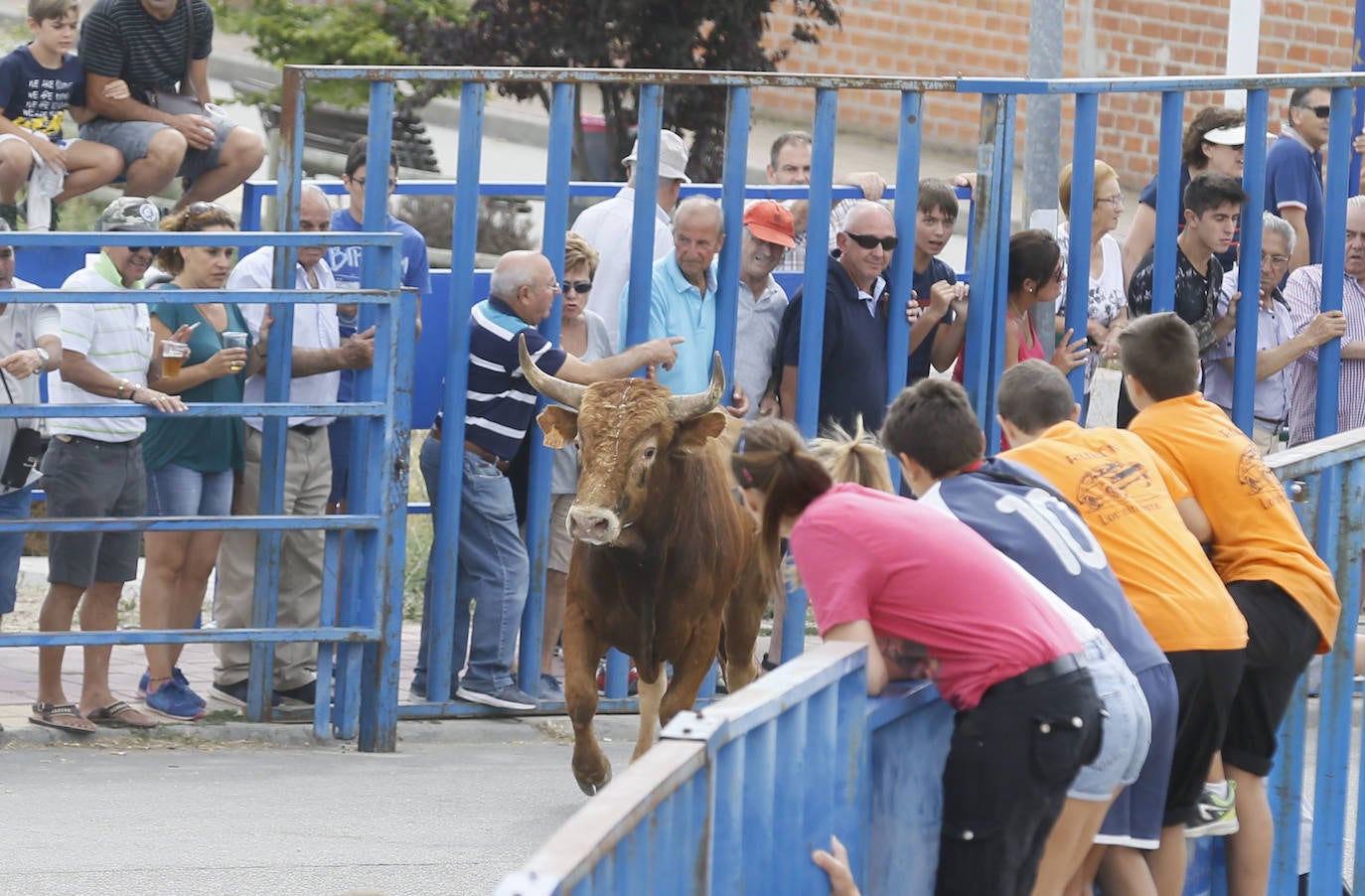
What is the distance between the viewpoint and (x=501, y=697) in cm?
811

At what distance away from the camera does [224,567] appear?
27.1 ft

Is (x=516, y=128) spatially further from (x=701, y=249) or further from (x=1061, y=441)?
(x=1061, y=441)

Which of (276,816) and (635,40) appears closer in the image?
(276,816)

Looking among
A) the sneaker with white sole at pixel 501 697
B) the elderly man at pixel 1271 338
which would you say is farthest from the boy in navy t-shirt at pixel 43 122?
the elderly man at pixel 1271 338

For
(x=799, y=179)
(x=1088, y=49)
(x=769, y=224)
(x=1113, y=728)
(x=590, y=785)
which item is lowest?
(x=590, y=785)

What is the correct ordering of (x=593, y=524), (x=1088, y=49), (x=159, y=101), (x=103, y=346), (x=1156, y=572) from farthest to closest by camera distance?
(x=1088, y=49)
(x=159, y=101)
(x=103, y=346)
(x=593, y=524)
(x=1156, y=572)

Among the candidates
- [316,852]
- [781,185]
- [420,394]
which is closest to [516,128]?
[781,185]

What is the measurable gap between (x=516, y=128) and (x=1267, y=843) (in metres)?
16.2

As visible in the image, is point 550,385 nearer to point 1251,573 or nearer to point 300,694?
point 300,694

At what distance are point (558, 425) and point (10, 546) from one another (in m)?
2.31

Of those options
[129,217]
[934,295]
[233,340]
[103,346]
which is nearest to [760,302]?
[934,295]

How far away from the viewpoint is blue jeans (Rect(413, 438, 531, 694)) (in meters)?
7.94

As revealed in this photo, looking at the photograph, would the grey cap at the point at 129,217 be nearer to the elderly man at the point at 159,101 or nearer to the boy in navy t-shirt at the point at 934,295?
the elderly man at the point at 159,101

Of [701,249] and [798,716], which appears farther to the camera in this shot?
[701,249]
